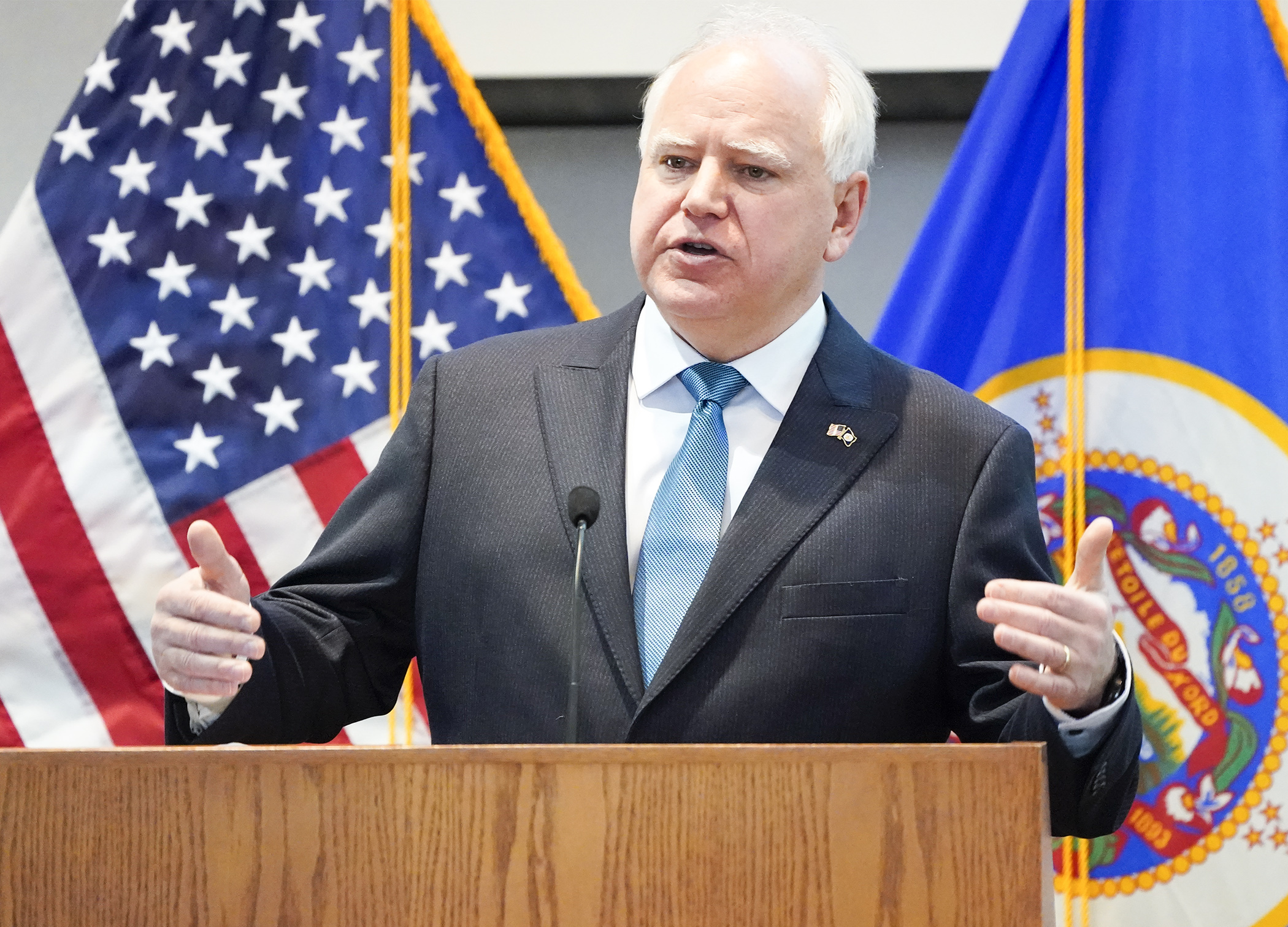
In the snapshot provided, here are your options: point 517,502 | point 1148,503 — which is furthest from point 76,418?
point 1148,503

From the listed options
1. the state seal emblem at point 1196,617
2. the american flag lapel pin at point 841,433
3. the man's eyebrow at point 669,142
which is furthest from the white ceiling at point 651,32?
the american flag lapel pin at point 841,433

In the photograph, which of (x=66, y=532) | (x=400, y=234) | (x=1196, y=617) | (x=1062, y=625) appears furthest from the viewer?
(x=400, y=234)

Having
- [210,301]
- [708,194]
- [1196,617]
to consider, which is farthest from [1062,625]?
[210,301]

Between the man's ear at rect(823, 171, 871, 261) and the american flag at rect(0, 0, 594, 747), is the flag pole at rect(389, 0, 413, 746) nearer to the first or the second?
the american flag at rect(0, 0, 594, 747)

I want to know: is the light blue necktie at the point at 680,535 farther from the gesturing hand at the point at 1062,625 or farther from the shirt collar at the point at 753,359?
the gesturing hand at the point at 1062,625

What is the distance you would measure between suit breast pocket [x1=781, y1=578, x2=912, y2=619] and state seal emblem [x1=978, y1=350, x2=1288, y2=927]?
0.76m

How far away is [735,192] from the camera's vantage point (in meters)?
1.79

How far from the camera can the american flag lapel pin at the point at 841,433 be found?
1.72m

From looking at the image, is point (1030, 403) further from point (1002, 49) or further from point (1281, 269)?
point (1002, 49)

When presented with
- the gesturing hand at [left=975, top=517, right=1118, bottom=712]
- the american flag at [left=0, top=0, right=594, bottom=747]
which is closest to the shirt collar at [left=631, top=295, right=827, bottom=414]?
the gesturing hand at [left=975, top=517, right=1118, bottom=712]

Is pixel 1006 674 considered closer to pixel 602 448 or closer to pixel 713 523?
pixel 713 523

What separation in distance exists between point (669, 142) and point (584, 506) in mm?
597

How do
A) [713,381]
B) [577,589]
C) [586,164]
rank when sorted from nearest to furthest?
[577,589] < [713,381] < [586,164]

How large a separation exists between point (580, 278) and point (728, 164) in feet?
4.77
